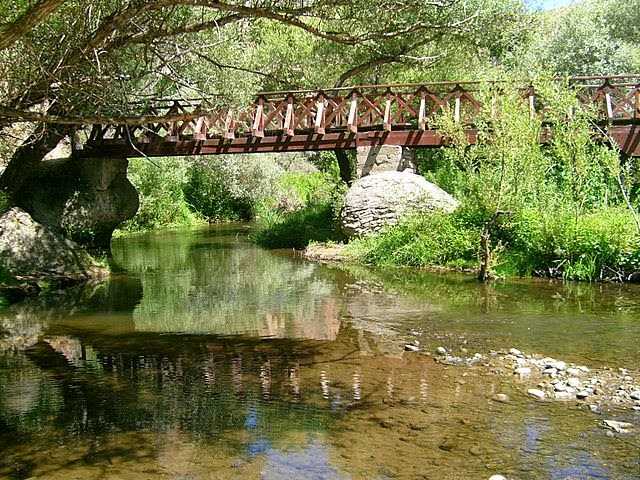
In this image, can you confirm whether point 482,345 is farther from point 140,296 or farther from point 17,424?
point 140,296

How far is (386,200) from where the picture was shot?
17.9 metres

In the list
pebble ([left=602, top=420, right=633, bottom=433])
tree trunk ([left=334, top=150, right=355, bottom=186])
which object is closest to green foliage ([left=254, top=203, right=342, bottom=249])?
tree trunk ([left=334, top=150, right=355, bottom=186])

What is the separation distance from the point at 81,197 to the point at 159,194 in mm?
13223

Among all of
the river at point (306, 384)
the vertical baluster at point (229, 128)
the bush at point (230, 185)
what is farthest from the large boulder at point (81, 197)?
the bush at point (230, 185)

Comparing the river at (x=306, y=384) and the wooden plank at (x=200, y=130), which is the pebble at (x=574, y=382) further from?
the wooden plank at (x=200, y=130)

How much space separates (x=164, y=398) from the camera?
7.17m

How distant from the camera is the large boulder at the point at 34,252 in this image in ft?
49.5

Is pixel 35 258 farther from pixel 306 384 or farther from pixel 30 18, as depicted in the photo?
pixel 30 18

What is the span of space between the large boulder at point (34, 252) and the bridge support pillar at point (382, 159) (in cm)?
760

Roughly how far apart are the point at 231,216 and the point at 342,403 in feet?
95.8

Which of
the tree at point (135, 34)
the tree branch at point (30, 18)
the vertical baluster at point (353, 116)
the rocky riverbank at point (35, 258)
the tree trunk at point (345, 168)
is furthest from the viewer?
the tree trunk at point (345, 168)

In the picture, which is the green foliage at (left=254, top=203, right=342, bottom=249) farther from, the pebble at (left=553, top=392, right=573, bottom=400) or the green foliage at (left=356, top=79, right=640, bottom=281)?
the pebble at (left=553, top=392, right=573, bottom=400)

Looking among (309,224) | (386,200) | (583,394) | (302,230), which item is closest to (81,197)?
(302,230)

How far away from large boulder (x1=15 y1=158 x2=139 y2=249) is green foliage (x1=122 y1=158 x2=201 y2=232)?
10.0m
